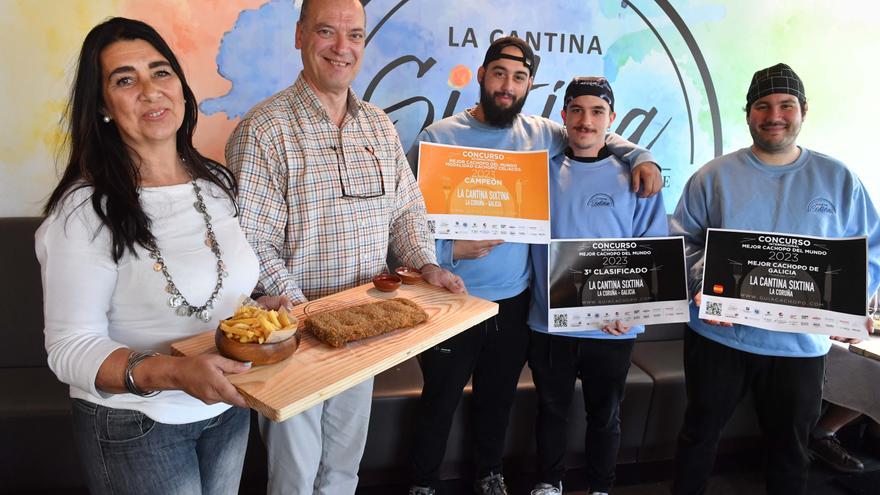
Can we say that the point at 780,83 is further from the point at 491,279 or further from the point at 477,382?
the point at 477,382

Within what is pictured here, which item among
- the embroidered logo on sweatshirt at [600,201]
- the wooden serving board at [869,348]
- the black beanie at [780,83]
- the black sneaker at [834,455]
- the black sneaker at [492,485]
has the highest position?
the black beanie at [780,83]

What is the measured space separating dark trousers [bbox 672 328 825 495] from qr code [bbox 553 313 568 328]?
1.86 ft

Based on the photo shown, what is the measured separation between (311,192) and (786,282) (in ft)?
5.70

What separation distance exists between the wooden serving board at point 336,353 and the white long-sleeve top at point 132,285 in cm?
9

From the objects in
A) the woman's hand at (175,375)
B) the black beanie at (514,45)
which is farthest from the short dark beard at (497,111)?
the woman's hand at (175,375)

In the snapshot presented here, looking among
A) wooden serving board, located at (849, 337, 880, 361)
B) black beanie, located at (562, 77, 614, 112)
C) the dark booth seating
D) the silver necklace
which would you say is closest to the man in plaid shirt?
the silver necklace

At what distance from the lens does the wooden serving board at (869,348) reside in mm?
2289

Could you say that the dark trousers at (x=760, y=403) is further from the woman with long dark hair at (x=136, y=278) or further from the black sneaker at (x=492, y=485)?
the woman with long dark hair at (x=136, y=278)

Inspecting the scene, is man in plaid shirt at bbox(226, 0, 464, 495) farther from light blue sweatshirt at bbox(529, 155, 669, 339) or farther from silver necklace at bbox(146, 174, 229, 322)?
light blue sweatshirt at bbox(529, 155, 669, 339)

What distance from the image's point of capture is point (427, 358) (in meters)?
2.12

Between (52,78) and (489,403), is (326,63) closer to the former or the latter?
(489,403)

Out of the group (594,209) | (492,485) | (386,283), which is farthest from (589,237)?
(492,485)

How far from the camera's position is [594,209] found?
206 cm

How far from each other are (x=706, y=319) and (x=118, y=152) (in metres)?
1.97
